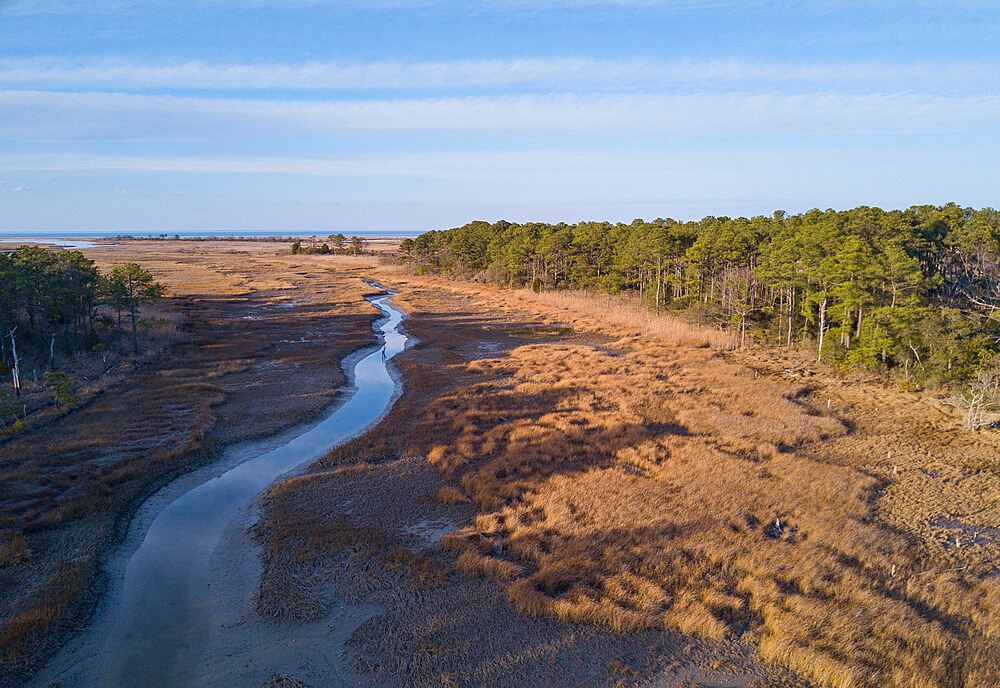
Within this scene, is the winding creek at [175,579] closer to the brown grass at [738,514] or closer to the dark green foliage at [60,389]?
the brown grass at [738,514]

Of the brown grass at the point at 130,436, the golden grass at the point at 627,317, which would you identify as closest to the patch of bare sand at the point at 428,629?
the brown grass at the point at 130,436

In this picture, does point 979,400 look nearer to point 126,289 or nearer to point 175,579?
point 175,579

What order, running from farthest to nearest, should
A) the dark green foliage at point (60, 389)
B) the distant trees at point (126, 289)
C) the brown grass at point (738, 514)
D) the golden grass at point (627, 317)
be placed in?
the golden grass at point (627, 317) < the distant trees at point (126, 289) < the dark green foliage at point (60, 389) < the brown grass at point (738, 514)

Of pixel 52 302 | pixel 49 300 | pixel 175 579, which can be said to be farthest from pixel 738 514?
pixel 52 302

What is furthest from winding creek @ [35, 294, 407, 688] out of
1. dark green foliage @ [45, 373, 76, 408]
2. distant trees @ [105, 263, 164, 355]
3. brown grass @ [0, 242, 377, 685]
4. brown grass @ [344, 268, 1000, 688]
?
distant trees @ [105, 263, 164, 355]

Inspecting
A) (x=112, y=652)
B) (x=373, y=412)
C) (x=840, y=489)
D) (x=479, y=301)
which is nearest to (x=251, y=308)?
(x=479, y=301)

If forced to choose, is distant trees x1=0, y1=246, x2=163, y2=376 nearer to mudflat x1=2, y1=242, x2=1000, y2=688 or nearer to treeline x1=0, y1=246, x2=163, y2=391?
treeline x1=0, y1=246, x2=163, y2=391

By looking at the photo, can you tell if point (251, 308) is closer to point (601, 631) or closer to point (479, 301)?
point (479, 301)
